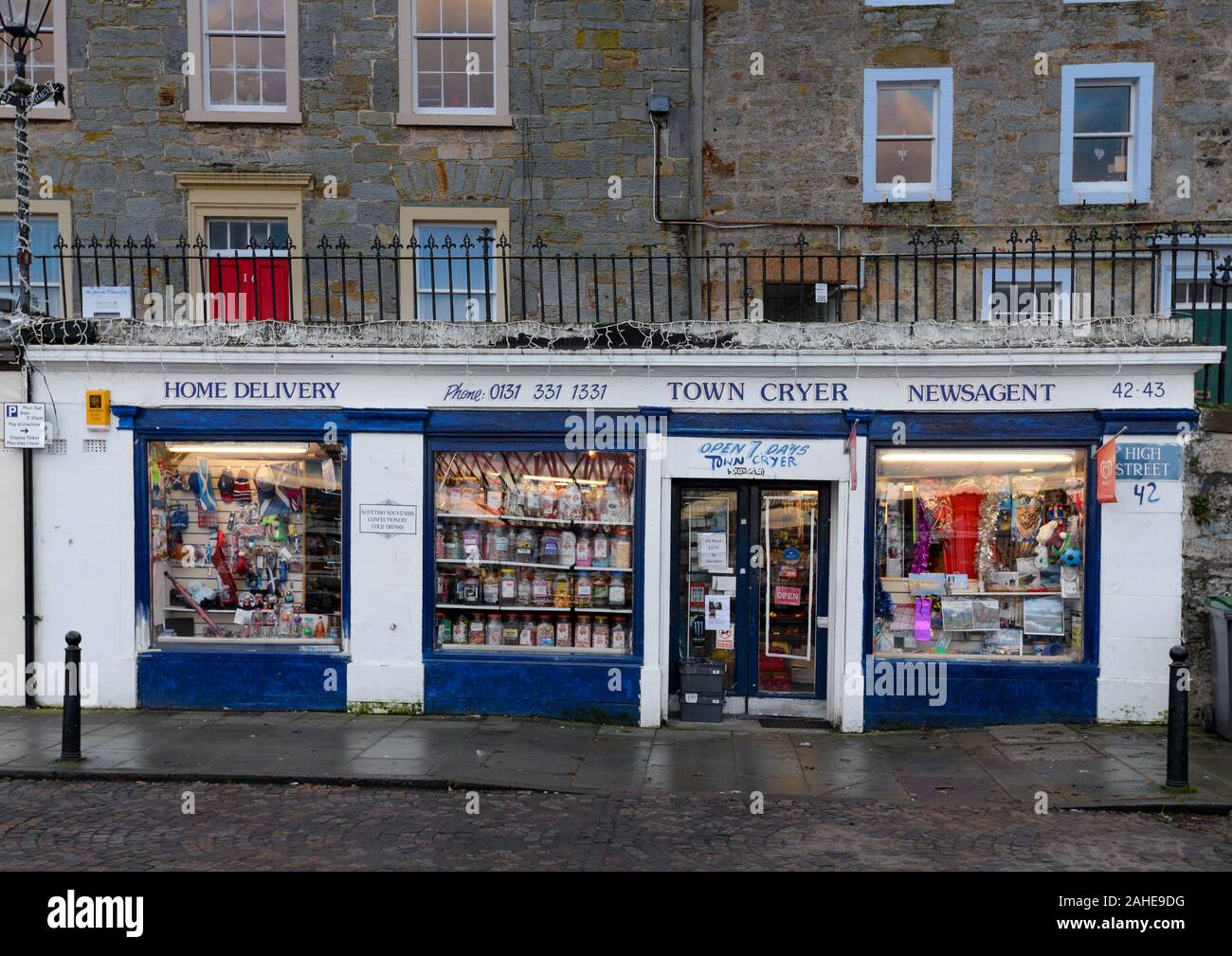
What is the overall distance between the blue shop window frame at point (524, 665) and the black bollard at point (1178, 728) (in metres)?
4.67

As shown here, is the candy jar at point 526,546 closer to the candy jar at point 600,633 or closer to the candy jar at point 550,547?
the candy jar at point 550,547

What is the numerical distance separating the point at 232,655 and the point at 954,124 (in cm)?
1262

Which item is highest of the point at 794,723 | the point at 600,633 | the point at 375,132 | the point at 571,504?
the point at 375,132

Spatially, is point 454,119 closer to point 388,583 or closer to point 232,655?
point 388,583

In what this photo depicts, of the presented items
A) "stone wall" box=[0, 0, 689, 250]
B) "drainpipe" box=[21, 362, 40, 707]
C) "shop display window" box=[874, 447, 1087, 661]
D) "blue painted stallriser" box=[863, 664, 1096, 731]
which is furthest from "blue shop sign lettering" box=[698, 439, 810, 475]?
"drainpipe" box=[21, 362, 40, 707]

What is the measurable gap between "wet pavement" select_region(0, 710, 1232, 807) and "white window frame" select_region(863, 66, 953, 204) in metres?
8.93

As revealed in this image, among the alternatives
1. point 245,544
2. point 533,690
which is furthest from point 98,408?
point 533,690

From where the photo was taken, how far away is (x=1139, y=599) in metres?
9.97

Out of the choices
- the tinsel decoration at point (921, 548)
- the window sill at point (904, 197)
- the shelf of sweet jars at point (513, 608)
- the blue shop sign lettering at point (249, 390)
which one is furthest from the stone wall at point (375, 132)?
the tinsel decoration at point (921, 548)

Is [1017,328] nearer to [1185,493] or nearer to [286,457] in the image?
[1185,493]

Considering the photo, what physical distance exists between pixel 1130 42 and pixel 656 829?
1420cm

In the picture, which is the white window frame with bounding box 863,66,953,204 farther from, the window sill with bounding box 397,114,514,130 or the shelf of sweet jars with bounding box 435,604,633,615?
the shelf of sweet jars with bounding box 435,604,633,615

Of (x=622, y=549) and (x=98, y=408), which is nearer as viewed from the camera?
(x=98, y=408)

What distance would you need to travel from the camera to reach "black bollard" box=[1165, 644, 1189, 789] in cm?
784
